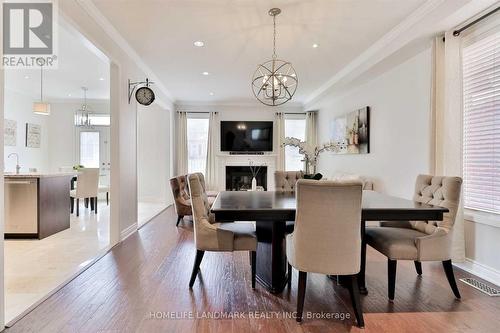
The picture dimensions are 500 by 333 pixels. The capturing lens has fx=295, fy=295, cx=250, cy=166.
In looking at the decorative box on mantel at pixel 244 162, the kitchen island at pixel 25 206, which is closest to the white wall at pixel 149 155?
the decorative box on mantel at pixel 244 162

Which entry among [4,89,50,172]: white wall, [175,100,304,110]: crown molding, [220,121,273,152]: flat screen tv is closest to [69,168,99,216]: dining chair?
[4,89,50,172]: white wall

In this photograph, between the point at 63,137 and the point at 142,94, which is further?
the point at 63,137

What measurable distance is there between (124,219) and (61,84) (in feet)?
13.4

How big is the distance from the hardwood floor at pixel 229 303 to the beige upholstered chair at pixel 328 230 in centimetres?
29

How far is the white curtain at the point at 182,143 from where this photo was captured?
7926mm

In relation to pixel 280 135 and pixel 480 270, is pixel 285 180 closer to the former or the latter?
pixel 480 270

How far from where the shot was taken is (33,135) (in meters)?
7.51

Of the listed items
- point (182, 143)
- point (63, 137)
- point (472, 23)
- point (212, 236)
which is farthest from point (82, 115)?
point (472, 23)

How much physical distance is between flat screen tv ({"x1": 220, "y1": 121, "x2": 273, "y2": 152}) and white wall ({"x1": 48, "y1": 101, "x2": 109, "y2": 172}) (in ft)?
13.5

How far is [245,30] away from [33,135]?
6.73 meters

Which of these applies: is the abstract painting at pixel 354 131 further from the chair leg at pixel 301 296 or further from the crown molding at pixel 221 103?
the chair leg at pixel 301 296

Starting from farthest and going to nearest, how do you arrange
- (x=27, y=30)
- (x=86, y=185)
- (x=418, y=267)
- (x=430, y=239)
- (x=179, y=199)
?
1. (x=86, y=185)
2. (x=179, y=199)
3. (x=27, y=30)
4. (x=418, y=267)
5. (x=430, y=239)

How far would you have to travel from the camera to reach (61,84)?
6449 mm

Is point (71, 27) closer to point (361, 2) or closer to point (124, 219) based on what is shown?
point (124, 219)
